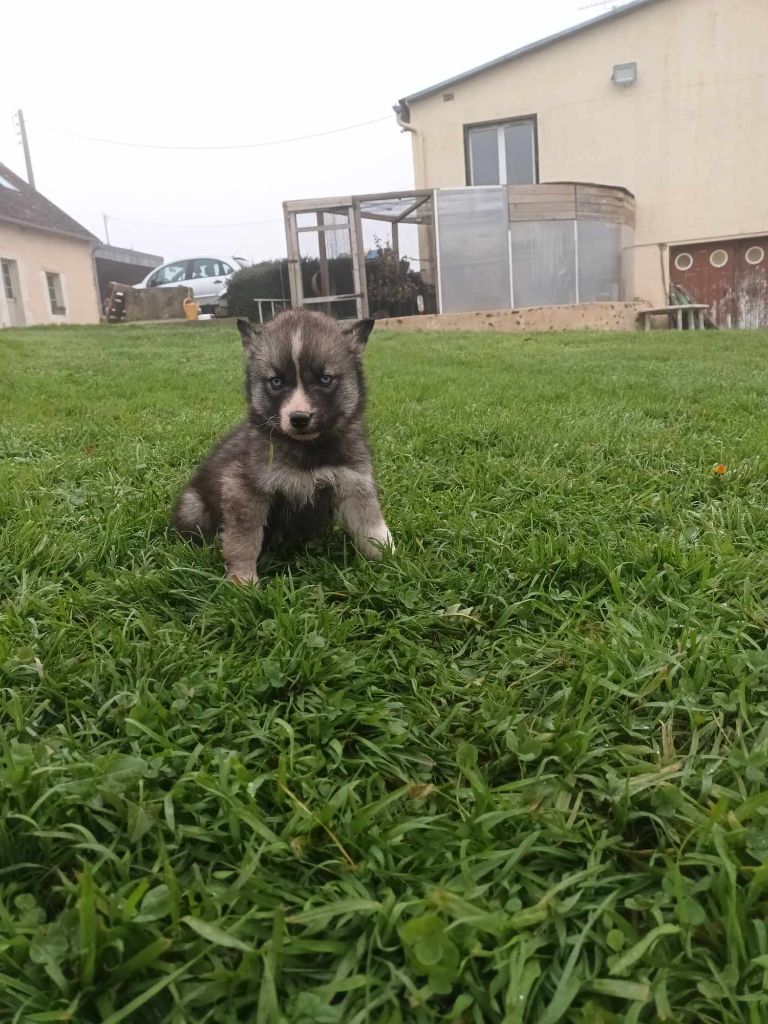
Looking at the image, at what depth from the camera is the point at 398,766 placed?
1.70 m

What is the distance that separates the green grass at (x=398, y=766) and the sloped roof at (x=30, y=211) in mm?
27821

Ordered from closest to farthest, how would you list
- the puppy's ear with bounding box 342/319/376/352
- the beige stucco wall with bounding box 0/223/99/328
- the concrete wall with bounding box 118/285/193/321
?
the puppy's ear with bounding box 342/319/376/352 < the concrete wall with bounding box 118/285/193/321 < the beige stucco wall with bounding box 0/223/99/328

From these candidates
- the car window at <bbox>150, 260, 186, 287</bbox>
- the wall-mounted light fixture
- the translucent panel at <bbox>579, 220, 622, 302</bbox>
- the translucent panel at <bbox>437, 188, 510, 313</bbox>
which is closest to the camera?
the translucent panel at <bbox>437, 188, 510, 313</bbox>

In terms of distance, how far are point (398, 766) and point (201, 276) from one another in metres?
25.6

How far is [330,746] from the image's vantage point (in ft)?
5.71

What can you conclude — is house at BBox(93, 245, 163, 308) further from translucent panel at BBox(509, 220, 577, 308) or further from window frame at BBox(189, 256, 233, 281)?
translucent panel at BBox(509, 220, 577, 308)

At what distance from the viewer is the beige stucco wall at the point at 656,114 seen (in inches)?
752

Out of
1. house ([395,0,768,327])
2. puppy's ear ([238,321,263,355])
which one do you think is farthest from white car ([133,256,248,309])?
puppy's ear ([238,321,263,355])

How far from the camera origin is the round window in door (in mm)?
20734

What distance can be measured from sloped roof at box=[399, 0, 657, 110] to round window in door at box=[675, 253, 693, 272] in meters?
6.74

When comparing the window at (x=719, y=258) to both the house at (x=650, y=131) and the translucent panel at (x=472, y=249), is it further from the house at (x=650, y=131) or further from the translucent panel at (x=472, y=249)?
the translucent panel at (x=472, y=249)

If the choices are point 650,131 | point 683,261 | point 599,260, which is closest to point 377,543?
point 599,260

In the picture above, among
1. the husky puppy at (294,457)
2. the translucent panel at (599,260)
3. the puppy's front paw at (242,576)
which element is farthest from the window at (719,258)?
the puppy's front paw at (242,576)

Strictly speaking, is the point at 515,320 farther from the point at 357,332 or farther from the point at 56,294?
the point at 56,294
